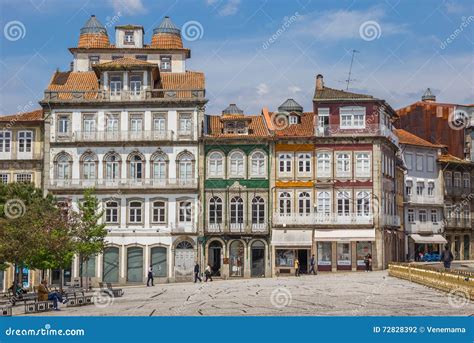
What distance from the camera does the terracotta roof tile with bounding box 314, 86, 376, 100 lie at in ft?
206

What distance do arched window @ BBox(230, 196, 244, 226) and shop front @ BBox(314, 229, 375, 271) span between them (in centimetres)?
521

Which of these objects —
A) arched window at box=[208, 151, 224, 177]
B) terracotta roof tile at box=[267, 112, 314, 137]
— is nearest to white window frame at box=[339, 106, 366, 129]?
terracotta roof tile at box=[267, 112, 314, 137]

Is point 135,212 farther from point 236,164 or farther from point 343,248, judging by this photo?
point 343,248

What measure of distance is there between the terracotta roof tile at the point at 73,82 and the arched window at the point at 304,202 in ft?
52.2

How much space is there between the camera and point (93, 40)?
7200 centimetres

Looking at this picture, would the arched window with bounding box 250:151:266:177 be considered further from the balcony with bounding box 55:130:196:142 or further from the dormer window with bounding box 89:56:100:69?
the dormer window with bounding box 89:56:100:69

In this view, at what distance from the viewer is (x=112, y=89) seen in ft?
208

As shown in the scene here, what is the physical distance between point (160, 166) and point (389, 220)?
17007 millimetres

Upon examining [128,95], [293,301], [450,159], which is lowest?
[293,301]

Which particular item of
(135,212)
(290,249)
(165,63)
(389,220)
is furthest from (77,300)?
(165,63)

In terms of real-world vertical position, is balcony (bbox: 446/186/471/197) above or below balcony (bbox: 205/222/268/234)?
above

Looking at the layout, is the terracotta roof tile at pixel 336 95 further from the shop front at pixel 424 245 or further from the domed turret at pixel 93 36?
the domed turret at pixel 93 36

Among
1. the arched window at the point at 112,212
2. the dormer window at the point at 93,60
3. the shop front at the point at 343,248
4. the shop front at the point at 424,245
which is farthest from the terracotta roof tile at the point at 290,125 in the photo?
the shop front at the point at 424,245

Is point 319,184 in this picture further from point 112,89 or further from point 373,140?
point 112,89
